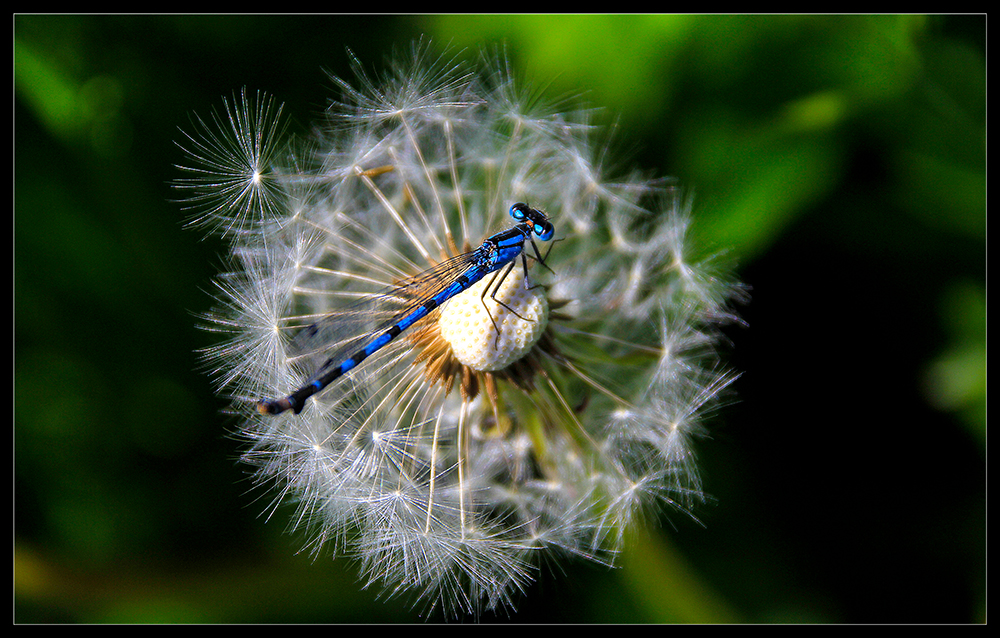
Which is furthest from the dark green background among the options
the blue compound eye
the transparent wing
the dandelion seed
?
the transparent wing

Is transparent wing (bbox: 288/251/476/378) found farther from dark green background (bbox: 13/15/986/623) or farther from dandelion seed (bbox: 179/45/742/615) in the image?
dark green background (bbox: 13/15/986/623)

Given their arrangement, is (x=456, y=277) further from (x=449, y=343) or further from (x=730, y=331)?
(x=730, y=331)

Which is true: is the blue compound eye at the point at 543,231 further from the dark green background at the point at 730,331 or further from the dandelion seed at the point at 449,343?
the dark green background at the point at 730,331

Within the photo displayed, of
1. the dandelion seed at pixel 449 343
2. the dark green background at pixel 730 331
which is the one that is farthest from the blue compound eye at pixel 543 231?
the dark green background at pixel 730 331

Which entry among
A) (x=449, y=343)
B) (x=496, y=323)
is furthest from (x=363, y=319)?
(x=496, y=323)

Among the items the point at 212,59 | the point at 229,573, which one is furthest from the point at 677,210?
the point at 229,573

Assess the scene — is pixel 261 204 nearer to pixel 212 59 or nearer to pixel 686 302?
pixel 212 59
